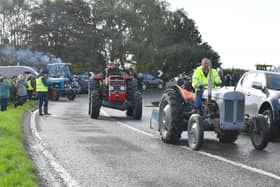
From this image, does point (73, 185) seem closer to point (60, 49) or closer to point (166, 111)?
point (166, 111)

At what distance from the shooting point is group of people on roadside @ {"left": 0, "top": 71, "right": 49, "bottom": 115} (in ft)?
77.2

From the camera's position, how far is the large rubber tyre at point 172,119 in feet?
42.3

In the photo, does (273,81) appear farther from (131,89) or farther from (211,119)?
(131,89)

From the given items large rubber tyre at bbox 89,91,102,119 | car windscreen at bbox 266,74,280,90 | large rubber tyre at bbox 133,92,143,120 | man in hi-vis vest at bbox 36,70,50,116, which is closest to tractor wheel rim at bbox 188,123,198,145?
car windscreen at bbox 266,74,280,90

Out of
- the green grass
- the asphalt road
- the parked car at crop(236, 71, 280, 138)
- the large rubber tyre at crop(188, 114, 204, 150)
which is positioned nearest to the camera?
the green grass

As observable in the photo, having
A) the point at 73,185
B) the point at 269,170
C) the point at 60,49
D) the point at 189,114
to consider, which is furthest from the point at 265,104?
the point at 60,49

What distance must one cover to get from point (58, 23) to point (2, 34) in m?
6.86

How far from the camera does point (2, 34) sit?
72062 mm

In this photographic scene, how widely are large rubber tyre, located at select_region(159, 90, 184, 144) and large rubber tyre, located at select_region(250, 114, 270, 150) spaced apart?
5.22 feet

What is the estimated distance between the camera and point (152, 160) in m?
10.6

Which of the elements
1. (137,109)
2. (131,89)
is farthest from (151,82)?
(137,109)

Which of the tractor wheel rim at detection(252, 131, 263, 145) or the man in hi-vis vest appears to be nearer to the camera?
the tractor wheel rim at detection(252, 131, 263, 145)

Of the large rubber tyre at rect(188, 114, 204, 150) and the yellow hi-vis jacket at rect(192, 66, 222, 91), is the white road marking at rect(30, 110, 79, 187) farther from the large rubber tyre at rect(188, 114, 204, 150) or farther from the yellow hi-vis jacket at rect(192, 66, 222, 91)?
the yellow hi-vis jacket at rect(192, 66, 222, 91)

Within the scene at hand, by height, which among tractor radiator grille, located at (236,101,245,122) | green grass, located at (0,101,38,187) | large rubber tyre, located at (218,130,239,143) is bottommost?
green grass, located at (0,101,38,187)
